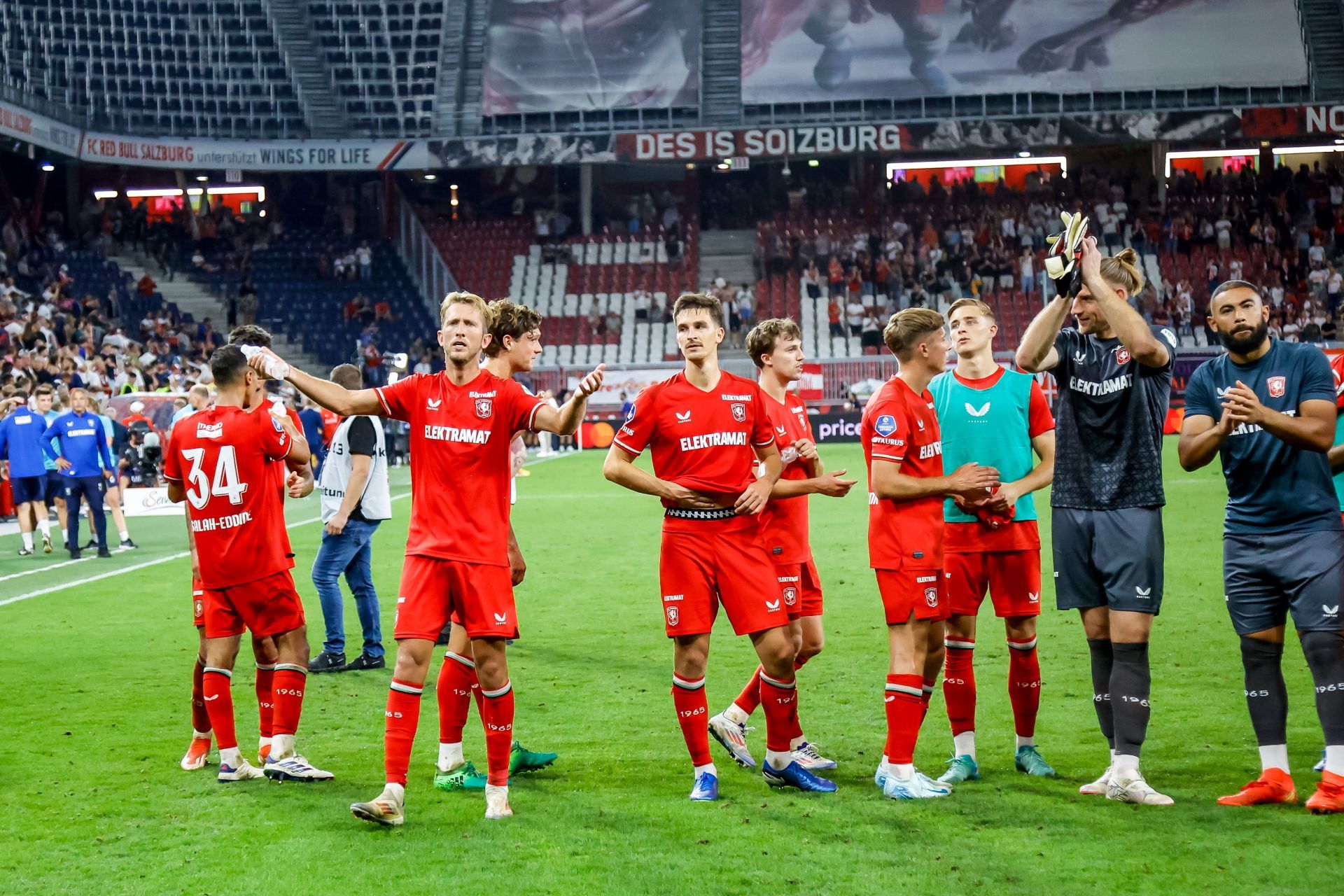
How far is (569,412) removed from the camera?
6082 millimetres

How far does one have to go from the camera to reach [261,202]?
156 feet

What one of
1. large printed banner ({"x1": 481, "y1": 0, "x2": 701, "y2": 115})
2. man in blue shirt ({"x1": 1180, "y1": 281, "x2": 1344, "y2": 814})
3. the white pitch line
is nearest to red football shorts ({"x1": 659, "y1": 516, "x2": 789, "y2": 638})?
man in blue shirt ({"x1": 1180, "y1": 281, "x2": 1344, "y2": 814})

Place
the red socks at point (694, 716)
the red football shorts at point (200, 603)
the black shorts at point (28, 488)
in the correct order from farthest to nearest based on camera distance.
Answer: the black shorts at point (28, 488), the red football shorts at point (200, 603), the red socks at point (694, 716)

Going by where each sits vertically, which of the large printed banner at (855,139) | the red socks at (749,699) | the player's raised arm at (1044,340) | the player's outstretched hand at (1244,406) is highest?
the large printed banner at (855,139)

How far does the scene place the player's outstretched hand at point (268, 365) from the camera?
20.3ft

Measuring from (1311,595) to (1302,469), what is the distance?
1.85ft

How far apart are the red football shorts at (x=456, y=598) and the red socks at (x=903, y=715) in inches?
69.4

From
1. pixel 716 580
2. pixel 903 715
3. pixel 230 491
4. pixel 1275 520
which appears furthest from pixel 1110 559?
pixel 230 491

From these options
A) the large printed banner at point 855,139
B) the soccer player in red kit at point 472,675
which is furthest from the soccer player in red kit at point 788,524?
the large printed banner at point 855,139

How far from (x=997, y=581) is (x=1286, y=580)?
131 centimetres

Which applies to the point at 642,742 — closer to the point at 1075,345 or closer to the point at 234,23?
the point at 1075,345

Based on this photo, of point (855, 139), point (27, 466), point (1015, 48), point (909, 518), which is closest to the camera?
point (909, 518)

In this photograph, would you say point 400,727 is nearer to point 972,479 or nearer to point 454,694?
point 454,694

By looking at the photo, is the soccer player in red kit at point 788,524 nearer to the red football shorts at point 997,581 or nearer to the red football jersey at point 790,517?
the red football jersey at point 790,517
